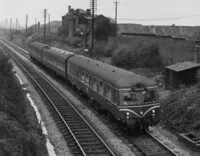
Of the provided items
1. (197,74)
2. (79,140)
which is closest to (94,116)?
(79,140)

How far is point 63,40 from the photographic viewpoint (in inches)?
2749

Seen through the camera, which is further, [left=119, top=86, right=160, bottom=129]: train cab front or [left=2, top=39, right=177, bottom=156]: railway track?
[left=119, top=86, right=160, bottom=129]: train cab front

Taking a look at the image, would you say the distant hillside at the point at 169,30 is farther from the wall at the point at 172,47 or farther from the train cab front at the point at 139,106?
the train cab front at the point at 139,106

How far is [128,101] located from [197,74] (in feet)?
28.0

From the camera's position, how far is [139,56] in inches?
1308

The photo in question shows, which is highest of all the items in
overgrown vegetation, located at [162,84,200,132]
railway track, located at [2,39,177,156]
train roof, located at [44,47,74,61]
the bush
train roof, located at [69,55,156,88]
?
train roof, located at [44,47,74,61]

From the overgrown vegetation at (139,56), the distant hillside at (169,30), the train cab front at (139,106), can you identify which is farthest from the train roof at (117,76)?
the distant hillside at (169,30)

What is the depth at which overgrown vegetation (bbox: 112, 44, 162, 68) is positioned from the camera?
→ 31.8m

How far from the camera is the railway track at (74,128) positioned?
13148 mm

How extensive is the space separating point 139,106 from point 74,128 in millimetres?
3675

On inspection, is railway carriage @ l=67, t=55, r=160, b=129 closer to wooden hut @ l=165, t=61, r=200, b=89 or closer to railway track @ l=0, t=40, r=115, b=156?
railway track @ l=0, t=40, r=115, b=156

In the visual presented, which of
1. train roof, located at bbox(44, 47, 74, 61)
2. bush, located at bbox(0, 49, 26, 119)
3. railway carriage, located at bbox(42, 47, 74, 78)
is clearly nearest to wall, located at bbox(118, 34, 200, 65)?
train roof, located at bbox(44, 47, 74, 61)

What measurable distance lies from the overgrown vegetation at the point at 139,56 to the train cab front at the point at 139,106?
16.9 meters

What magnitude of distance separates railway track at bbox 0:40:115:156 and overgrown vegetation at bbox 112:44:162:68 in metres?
11.2
